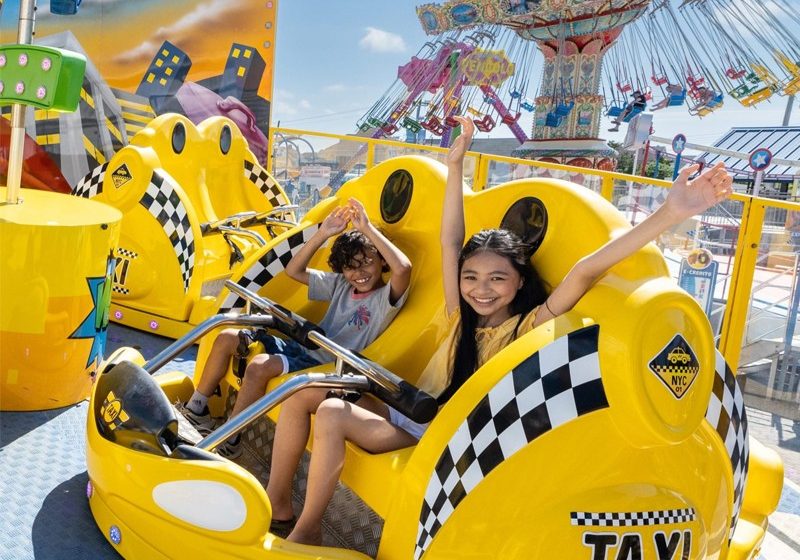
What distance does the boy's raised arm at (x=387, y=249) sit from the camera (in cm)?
204

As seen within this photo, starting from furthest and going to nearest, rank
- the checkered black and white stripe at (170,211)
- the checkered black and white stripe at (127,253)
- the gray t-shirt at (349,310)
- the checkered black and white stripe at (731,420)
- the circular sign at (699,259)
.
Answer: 1. the checkered black and white stripe at (127,253)
2. the checkered black and white stripe at (170,211)
3. the circular sign at (699,259)
4. the gray t-shirt at (349,310)
5. the checkered black and white stripe at (731,420)

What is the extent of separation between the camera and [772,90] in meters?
18.6

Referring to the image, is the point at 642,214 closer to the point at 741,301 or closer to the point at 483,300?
the point at 741,301

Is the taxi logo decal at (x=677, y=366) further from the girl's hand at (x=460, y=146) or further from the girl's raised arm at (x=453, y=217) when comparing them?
the girl's hand at (x=460, y=146)

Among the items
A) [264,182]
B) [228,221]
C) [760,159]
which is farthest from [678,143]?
[228,221]

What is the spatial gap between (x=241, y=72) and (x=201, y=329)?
4.31 metres

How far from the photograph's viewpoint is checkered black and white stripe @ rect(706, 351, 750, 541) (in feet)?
4.39

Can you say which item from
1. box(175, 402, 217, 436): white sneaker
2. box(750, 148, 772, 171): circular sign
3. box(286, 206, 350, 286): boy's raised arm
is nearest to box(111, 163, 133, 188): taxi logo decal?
box(286, 206, 350, 286): boy's raised arm

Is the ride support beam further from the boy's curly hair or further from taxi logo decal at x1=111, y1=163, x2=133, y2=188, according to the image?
the boy's curly hair

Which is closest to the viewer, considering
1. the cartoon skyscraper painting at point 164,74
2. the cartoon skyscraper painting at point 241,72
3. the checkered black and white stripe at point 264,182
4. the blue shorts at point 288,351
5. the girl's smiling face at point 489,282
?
the girl's smiling face at point 489,282

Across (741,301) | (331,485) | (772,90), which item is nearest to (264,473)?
(331,485)

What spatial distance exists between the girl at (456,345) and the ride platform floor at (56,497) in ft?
0.64

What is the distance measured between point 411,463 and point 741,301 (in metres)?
1.96

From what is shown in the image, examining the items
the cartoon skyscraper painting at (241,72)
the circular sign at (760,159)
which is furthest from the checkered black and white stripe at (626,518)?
the circular sign at (760,159)
